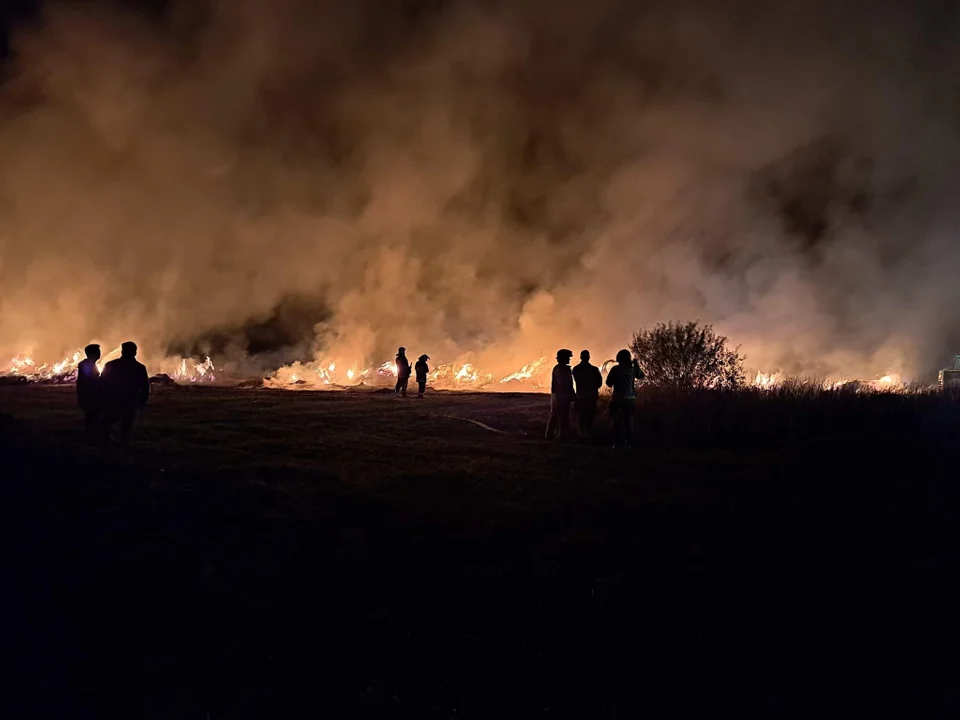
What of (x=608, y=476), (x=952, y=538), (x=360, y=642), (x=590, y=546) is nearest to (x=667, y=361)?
(x=608, y=476)

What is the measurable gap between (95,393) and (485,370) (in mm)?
34327

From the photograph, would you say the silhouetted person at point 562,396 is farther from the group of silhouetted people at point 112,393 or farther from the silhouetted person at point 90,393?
the silhouetted person at point 90,393

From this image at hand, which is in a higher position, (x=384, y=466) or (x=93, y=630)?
(x=384, y=466)

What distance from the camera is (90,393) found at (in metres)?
10.9

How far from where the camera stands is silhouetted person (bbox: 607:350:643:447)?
495 inches

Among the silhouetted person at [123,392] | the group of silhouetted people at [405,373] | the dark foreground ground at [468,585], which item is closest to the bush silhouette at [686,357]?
the group of silhouetted people at [405,373]

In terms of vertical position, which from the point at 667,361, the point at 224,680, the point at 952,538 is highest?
the point at 667,361

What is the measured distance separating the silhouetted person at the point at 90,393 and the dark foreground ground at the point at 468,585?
845 millimetres

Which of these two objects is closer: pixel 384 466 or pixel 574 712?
pixel 574 712

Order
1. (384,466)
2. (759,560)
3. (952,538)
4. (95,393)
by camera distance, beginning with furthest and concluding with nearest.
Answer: (95,393), (384,466), (952,538), (759,560)

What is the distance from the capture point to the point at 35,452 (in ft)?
29.6

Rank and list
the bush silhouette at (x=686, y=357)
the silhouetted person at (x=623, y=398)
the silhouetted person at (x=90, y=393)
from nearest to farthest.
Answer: the silhouetted person at (x=90, y=393), the silhouetted person at (x=623, y=398), the bush silhouette at (x=686, y=357)

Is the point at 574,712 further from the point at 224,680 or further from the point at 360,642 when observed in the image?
the point at 224,680

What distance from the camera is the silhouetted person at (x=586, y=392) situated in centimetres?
1382
